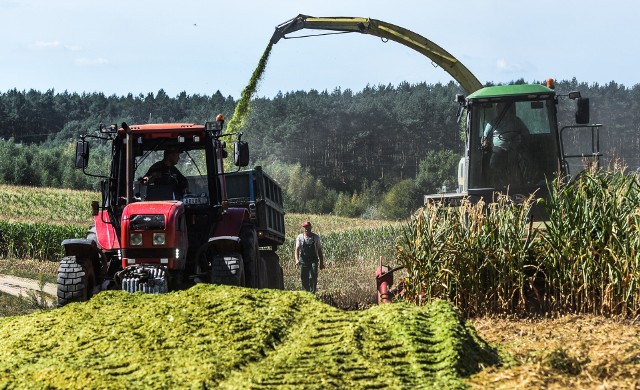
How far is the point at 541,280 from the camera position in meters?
9.01

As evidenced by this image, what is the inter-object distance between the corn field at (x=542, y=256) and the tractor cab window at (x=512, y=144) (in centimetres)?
334

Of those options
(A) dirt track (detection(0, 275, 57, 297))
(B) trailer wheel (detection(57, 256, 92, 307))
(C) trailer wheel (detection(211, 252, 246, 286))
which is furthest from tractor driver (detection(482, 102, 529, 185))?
(A) dirt track (detection(0, 275, 57, 297))

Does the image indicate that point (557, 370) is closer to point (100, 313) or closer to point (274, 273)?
point (100, 313)

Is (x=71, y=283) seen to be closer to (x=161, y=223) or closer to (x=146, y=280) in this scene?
(x=146, y=280)

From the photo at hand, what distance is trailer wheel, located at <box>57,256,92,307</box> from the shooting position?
9.70 m

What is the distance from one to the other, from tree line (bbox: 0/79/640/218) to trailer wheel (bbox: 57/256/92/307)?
40934mm

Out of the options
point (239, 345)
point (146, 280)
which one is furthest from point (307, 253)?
point (239, 345)

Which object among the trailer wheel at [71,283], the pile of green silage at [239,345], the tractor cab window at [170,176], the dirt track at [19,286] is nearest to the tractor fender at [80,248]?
the trailer wheel at [71,283]

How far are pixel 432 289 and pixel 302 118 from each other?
218 ft

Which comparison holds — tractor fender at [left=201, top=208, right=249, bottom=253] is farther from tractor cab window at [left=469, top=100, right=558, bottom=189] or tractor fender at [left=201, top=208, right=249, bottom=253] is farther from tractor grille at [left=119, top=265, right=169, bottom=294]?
tractor cab window at [left=469, top=100, right=558, bottom=189]

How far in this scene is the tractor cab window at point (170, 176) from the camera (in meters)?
10.8

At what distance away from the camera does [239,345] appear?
5.88m

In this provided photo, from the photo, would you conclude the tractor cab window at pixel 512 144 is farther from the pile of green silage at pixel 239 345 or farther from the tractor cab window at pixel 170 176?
the pile of green silage at pixel 239 345

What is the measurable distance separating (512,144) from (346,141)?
60.2 m
